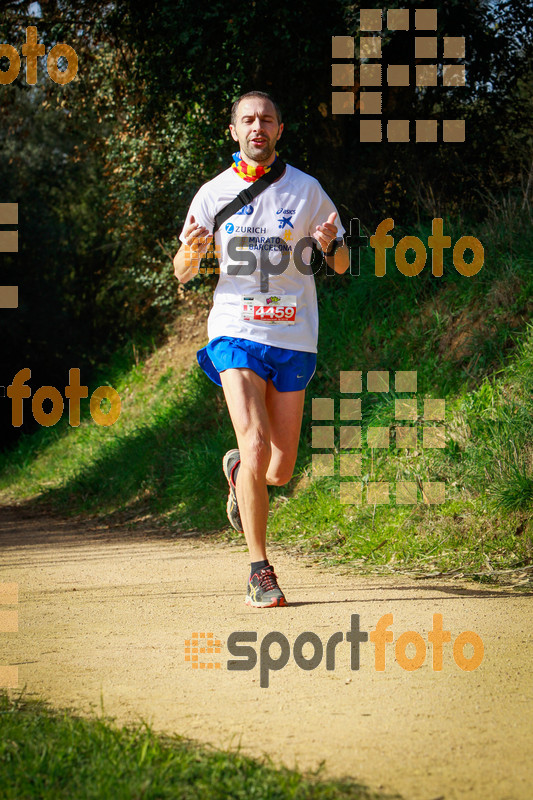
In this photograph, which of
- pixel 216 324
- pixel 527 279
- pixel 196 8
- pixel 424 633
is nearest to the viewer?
pixel 424 633

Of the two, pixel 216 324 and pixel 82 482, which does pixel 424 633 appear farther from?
pixel 82 482

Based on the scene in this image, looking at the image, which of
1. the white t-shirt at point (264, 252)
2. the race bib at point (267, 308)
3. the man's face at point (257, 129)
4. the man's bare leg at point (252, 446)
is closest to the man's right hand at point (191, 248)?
the white t-shirt at point (264, 252)

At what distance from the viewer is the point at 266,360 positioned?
459 cm

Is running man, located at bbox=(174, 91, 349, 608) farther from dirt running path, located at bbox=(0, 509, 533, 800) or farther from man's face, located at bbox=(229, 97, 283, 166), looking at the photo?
dirt running path, located at bbox=(0, 509, 533, 800)

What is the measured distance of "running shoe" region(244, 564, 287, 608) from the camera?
174 inches

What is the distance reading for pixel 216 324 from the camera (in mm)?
4629

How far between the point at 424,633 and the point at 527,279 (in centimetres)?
418

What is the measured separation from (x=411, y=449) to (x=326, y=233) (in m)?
2.34

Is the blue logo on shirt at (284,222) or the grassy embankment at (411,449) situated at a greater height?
the blue logo on shirt at (284,222)

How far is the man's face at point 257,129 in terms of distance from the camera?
Answer: 4.63 metres

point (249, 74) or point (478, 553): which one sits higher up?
point (249, 74)

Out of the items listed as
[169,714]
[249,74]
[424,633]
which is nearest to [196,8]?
[249,74]

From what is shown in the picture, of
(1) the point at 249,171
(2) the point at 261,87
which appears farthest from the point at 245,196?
(2) the point at 261,87

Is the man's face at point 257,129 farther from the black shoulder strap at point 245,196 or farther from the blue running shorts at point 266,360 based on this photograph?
the blue running shorts at point 266,360
